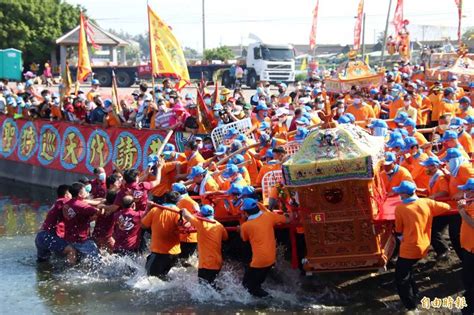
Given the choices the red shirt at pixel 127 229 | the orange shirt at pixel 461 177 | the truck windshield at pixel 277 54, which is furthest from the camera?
the truck windshield at pixel 277 54

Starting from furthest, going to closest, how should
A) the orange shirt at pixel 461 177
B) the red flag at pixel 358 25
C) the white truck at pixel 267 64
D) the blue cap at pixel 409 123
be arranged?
the white truck at pixel 267 64
the red flag at pixel 358 25
the blue cap at pixel 409 123
the orange shirt at pixel 461 177

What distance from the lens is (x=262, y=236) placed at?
36.0ft

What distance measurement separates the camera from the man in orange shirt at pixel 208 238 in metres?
11.3

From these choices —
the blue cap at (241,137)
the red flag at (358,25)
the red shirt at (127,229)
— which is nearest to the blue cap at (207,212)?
the red shirt at (127,229)

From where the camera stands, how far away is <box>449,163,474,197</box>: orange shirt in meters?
10.8

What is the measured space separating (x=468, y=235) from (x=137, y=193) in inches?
230

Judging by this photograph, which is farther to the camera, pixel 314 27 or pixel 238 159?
pixel 314 27

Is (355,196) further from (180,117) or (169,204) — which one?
(180,117)

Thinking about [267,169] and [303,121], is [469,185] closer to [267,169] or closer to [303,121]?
[267,169]

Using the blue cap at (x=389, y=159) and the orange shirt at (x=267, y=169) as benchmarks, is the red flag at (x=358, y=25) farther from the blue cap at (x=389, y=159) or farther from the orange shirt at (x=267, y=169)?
the blue cap at (x=389, y=159)

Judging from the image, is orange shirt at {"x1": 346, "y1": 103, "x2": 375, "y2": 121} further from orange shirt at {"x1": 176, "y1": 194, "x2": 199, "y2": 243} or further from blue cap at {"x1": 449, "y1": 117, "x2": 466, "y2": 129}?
orange shirt at {"x1": 176, "y1": 194, "x2": 199, "y2": 243}

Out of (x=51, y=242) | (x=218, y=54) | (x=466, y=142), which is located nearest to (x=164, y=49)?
(x=51, y=242)

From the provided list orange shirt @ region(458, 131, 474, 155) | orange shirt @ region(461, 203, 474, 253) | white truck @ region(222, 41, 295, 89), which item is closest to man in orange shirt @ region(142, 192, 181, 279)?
orange shirt @ region(461, 203, 474, 253)

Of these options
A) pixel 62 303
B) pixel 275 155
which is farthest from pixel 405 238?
pixel 62 303
